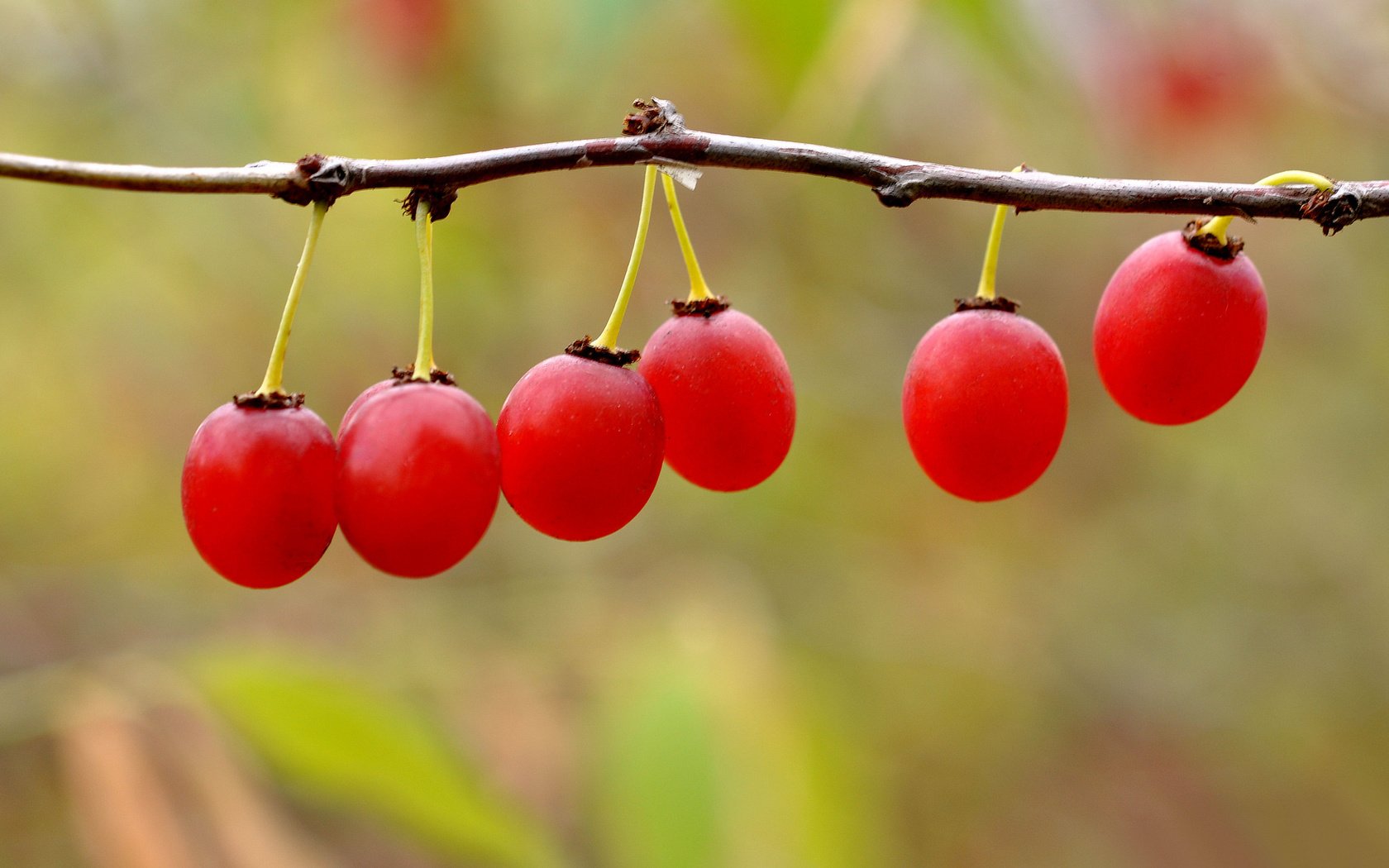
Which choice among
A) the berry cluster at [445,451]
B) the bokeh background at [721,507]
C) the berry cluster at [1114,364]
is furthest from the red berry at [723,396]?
the bokeh background at [721,507]

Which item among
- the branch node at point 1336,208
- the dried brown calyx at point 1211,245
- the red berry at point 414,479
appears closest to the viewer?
the red berry at point 414,479

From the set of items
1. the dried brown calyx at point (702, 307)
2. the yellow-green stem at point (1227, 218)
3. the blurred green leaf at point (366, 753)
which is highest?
the yellow-green stem at point (1227, 218)

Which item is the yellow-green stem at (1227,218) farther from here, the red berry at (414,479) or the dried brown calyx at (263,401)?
the dried brown calyx at (263,401)

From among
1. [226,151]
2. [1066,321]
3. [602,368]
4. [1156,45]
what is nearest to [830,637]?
[1066,321]

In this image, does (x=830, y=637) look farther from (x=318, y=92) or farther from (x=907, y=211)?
(x=318, y=92)

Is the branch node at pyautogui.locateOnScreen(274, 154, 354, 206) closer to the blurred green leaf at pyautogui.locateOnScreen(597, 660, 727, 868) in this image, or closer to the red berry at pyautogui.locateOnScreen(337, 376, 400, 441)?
the red berry at pyautogui.locateOnScreen(337, 376, 400, 441)

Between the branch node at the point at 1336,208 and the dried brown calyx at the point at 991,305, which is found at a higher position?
the branch node at the point at 1336,208

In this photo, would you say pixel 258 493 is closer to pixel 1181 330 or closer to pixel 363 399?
pixel 363 399
